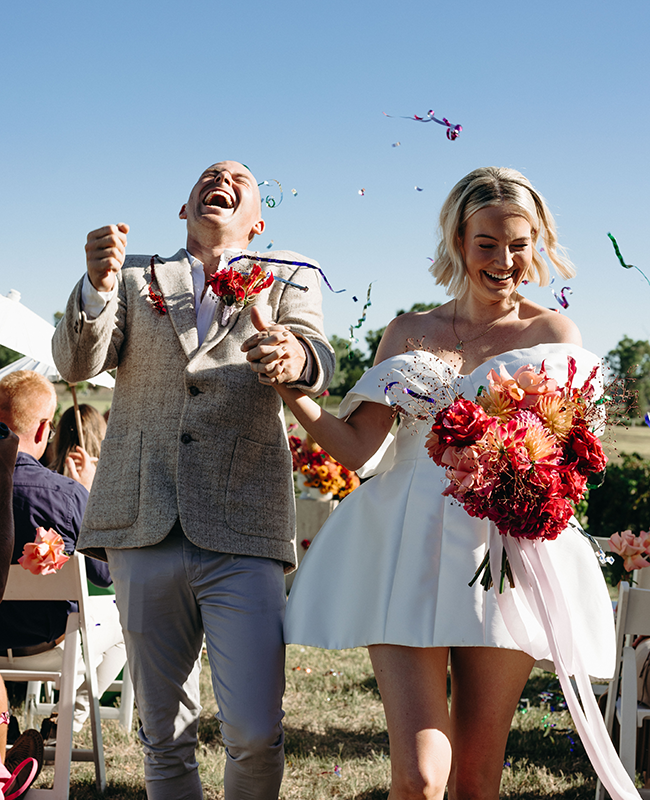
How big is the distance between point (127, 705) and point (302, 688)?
4.68 feet

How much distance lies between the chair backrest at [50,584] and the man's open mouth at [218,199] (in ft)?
5.98

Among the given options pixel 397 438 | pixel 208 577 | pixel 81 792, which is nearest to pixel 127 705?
pixel 81 792

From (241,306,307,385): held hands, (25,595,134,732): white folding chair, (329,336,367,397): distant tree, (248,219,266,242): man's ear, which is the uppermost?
(329,336,367,397): distant tree

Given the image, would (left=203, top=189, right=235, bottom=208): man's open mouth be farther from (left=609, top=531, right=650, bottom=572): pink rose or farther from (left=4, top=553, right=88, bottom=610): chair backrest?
(left=609, top=531, right=650, bottom=572): pink rose

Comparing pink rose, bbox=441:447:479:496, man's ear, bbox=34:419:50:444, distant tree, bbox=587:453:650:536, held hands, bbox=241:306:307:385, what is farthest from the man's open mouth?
distant tree, bbox=587:453:650:536

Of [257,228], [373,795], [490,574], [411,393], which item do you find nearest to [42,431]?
[257,228]

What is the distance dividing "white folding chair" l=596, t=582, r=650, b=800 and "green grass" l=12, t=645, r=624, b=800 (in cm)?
98

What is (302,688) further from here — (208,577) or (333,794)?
(208,577)

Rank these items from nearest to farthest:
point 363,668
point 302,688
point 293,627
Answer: point 293,627, point 302,688, point 363,668

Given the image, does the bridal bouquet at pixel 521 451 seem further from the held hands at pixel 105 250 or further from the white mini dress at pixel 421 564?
the held hands at pixel 105 250

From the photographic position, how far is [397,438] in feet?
8.70

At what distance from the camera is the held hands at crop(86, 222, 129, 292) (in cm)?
235

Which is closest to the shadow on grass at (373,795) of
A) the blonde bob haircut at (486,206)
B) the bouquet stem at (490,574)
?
the bouquet stem at (490,574)

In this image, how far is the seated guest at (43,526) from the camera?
3.91m
